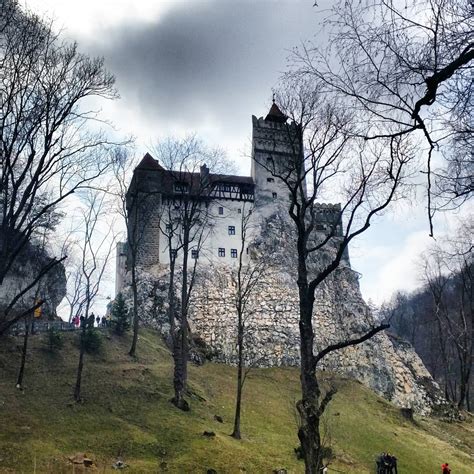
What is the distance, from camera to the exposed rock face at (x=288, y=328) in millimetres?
42000

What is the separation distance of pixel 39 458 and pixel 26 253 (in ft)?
90.9

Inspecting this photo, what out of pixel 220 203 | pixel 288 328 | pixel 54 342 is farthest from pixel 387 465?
pixel 220 203

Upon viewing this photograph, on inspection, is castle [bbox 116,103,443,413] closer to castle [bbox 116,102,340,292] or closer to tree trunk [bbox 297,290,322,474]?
castle [bbox 116,102,340,292]

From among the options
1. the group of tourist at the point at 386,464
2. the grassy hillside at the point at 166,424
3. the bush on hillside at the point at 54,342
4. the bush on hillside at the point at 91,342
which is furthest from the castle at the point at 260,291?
the group of tourist at the point at 386,464

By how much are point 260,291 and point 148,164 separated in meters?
17.6

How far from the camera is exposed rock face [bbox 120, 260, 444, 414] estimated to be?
4200 centimetres

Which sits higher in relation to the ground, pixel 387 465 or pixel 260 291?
Result: pixel 260 291

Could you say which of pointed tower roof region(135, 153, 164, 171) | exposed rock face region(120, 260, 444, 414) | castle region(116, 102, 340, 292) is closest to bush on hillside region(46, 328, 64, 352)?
exposed rock face region(120, 260, 444, 414)

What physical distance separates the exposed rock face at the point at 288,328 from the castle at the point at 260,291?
0.10m

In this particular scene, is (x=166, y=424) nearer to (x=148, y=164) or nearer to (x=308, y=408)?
(x=308, y=408)

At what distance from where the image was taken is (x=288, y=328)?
4459 centimetres

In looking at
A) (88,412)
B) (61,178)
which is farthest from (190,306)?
(61,178)

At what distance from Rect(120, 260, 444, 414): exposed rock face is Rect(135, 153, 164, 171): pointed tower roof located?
34.8 feet

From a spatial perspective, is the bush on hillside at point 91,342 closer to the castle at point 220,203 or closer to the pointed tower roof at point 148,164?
the castle at point 220,203
